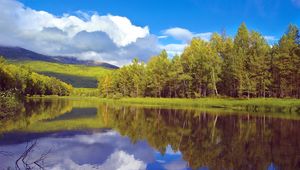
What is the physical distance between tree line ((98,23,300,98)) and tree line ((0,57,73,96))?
3873 cm

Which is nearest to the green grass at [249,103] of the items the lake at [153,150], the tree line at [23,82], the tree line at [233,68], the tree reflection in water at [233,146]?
the tree line at [233,68]

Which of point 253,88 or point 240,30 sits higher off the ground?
point 240,30

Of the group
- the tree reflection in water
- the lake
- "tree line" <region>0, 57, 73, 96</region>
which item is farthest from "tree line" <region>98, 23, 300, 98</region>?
the lake

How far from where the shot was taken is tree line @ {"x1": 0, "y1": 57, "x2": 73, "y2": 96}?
76812 millimetres

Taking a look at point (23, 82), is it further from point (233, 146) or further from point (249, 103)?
point (233, 146)

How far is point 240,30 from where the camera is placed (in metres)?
82.2

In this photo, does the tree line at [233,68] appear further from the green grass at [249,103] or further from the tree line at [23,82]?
the tree line at [23,82]

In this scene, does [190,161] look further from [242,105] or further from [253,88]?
[253,88]

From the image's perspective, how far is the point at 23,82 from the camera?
108m

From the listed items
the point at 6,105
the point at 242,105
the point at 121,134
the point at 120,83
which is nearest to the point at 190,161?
the point at 121,134

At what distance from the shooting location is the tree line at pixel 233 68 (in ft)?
228

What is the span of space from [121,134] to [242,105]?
1504 inches

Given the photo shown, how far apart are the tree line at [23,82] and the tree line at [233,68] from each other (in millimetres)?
38733

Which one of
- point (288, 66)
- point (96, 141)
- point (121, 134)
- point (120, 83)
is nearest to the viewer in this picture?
point (96, 141)
